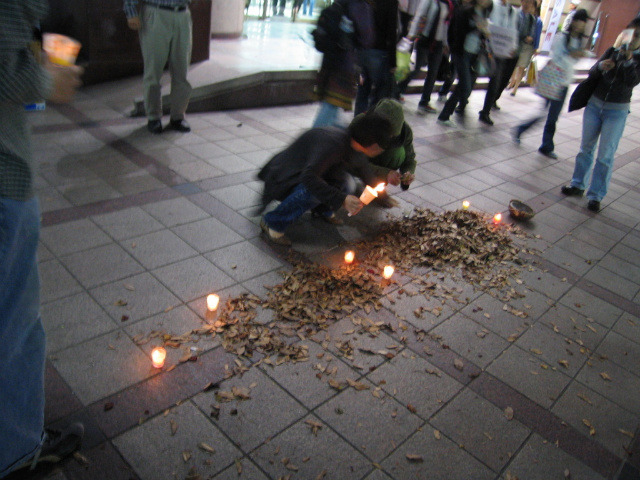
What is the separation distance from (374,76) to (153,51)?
316 centimetres

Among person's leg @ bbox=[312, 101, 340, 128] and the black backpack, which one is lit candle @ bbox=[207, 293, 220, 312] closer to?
person's leg @ bbox=[312, 101, 340, 128]

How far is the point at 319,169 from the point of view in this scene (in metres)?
4.30

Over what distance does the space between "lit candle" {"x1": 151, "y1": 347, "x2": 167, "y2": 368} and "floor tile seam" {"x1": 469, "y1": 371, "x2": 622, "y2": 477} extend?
6.73ft

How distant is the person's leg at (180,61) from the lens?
6.53 m

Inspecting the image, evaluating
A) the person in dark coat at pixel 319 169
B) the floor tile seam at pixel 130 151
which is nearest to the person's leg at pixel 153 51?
the floor tile seam at pixel 130 151

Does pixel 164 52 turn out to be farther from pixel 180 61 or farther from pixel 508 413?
pixel 508 413

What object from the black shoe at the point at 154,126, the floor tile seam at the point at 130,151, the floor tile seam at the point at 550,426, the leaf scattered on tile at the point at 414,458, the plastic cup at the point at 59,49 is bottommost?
the floor tile seam at the point at 550,426

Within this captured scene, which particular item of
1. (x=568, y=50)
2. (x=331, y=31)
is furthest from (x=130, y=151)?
(x=568, y=50)

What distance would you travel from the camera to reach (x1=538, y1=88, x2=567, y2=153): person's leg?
8938 millimetres

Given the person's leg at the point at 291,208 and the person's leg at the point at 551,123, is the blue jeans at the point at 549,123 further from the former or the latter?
the person's leg at the point at 291,208

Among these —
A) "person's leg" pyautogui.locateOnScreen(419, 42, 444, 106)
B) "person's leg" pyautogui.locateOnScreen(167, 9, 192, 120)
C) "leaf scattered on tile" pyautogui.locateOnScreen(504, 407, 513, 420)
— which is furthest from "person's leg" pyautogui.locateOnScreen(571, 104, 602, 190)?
"person's leg" pyautogui.locateOnScreen(167, 9, 192, 120)

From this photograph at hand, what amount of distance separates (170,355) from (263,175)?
2177 mm

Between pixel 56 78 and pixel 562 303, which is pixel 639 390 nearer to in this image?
pixel 562 303

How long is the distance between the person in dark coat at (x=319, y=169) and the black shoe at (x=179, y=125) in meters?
2.79
